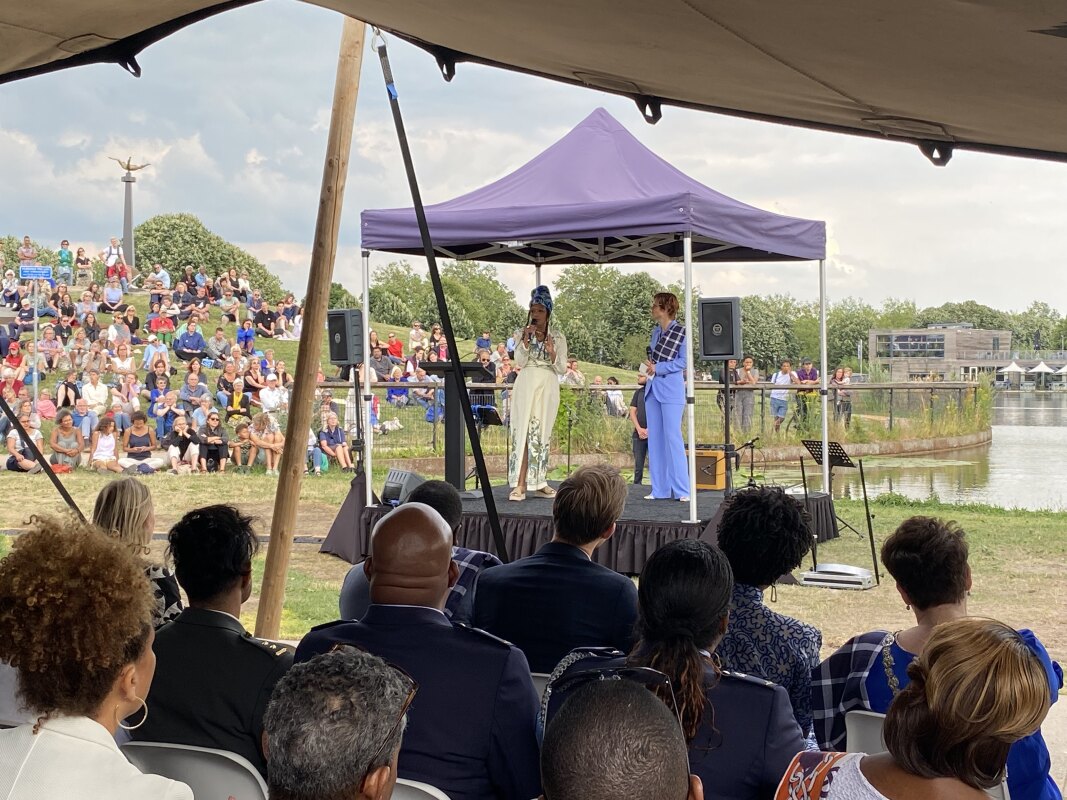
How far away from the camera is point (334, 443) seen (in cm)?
1786

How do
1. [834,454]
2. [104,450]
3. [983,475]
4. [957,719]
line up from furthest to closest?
[983,475]
[104,450]
[834,454]
[957,719]

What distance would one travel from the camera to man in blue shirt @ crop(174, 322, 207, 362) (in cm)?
2366

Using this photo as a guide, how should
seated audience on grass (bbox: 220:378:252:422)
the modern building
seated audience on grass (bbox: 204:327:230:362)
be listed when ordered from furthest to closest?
the modern building, seated audience on grass (bbox: 204:327:230:362), seated audience on grass (bbox: 220:378:252:422)

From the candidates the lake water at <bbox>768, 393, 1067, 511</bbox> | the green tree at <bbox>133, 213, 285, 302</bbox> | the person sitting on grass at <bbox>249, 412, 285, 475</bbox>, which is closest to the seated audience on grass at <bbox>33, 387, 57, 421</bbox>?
the person sitting on grass at <bbox>249, 412, 285, 475</bbox>

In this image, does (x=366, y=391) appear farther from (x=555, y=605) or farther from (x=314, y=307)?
(x=555, y=605)

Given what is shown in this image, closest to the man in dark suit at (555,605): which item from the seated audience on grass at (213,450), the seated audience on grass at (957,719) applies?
the seated audience on grass at (957,719)

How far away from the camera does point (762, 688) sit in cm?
204

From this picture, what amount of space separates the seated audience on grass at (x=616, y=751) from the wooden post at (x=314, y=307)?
3978 mm

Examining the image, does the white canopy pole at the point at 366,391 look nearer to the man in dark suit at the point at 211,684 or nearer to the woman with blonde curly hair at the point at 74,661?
the man in dark suit at the point at 211,684

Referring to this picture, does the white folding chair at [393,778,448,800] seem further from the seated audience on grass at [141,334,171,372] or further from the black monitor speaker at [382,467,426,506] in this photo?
the seated audience on grass at [141,334,171,372]

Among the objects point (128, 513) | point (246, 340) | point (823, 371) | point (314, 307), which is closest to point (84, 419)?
point (246, 340)

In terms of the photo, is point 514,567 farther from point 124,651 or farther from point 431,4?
point 431,4

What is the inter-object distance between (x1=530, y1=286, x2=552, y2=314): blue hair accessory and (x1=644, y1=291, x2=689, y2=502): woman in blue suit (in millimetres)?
938

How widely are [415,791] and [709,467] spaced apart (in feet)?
29.6
